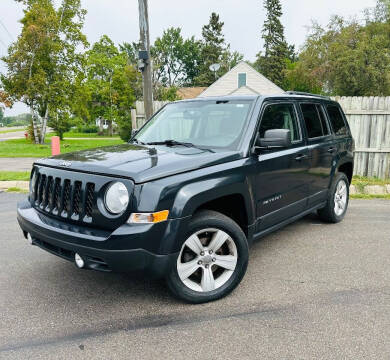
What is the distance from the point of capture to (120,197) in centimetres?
274

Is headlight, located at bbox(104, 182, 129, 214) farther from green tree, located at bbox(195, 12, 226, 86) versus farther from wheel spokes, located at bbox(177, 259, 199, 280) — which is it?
green tree, located at bbox(195, 12, 226, 86)

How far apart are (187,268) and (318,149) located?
101 inches

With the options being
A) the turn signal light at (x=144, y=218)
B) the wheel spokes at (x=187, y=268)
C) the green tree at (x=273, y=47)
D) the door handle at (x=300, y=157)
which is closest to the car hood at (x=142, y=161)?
the turn signal light at (x=144, y=218)

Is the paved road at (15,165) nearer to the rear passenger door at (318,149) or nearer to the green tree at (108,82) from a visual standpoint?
the rear passenger door at (318,149)

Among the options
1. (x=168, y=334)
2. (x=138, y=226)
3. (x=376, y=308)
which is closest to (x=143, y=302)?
(x=168, y=334)

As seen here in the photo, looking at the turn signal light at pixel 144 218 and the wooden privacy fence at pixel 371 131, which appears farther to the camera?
the wooden privacy fence at pixel 371 131

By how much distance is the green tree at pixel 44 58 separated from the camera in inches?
866

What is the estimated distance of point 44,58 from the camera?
2280 cm

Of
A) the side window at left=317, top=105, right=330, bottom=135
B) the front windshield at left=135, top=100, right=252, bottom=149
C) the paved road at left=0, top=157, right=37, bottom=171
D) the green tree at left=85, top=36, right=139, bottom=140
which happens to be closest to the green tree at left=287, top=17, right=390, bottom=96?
the green tree at left=85, top=36, right=139, bottom=140

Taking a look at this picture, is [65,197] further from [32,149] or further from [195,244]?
[32,149]

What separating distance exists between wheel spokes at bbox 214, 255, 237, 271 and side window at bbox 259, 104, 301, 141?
131cm

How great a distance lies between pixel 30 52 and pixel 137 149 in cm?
2225

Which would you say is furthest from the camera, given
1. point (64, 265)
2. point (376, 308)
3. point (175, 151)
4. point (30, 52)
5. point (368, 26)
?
point (368, 26)

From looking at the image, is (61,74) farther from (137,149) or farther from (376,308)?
(376,308)
